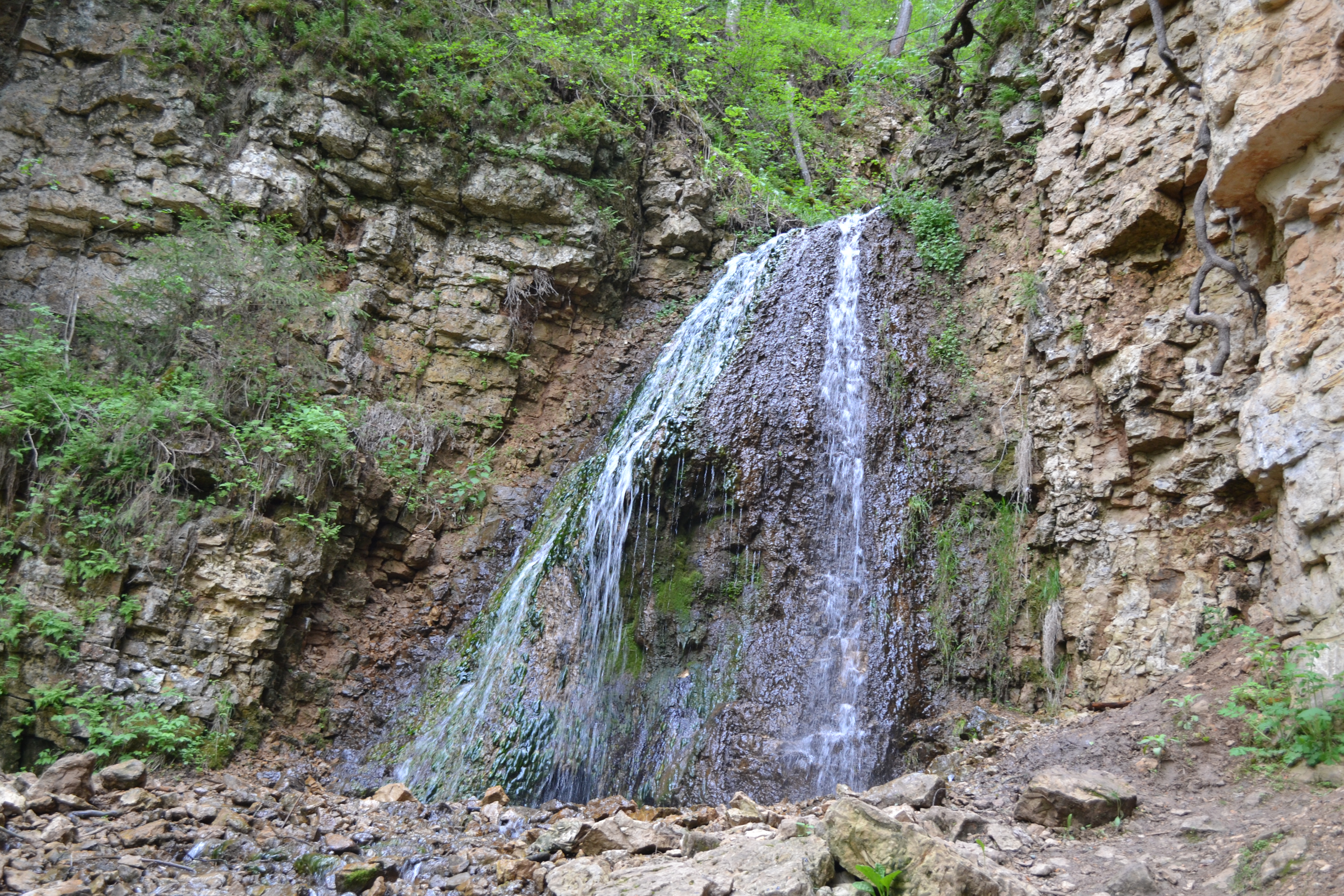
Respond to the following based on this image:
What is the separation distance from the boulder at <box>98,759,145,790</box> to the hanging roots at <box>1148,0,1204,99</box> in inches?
317

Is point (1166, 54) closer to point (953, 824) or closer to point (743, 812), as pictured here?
point (953, 824)

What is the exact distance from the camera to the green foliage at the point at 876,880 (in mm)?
2789

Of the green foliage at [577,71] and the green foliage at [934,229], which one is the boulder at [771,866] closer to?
the green foliage at [934,229]

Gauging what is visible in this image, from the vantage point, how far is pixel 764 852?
10.4 ft

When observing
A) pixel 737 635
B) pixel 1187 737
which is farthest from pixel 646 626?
pixel 1187 737

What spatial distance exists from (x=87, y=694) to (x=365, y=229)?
5330 mm

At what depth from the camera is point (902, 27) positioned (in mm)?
14281

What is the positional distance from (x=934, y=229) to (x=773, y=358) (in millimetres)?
2124

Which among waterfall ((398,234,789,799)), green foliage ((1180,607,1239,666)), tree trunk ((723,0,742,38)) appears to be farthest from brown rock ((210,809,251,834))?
tree trunk ((723,0,742,38))

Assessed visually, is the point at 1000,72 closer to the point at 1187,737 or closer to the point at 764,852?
the point at 1187,737

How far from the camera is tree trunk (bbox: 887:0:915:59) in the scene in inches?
542

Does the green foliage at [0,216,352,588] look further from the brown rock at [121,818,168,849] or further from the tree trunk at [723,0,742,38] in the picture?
the tree trunk at [723,0,742,38]

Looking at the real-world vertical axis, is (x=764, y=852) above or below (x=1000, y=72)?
below

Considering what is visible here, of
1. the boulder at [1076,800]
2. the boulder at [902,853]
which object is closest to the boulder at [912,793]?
the boulder at [1076,800]
